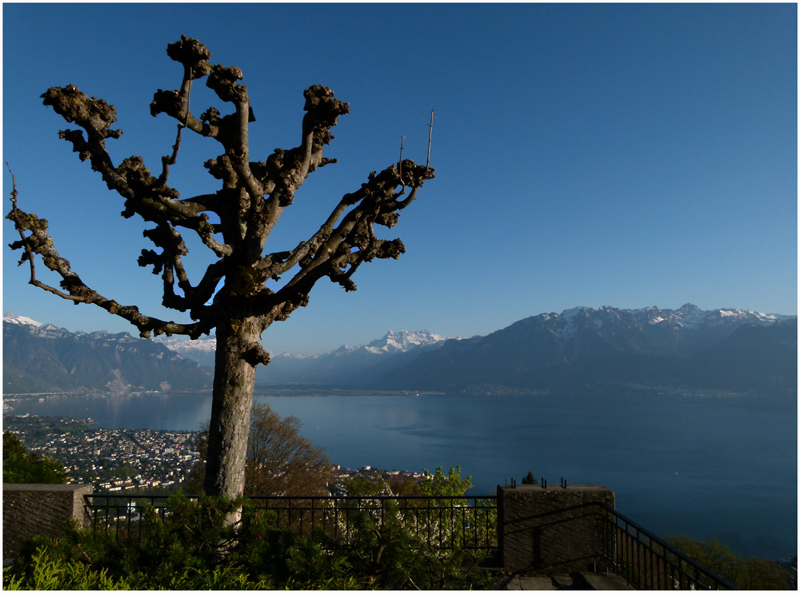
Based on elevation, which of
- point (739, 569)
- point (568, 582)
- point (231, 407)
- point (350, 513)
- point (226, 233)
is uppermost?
Result: point (226, 233)

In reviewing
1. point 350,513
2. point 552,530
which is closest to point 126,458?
point 552,530

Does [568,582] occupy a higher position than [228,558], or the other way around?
[228,558]

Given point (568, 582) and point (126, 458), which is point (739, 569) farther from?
point (126, 458)

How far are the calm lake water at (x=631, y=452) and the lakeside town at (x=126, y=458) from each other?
20.1m

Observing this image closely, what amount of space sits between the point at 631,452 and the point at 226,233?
Answer: 90700 millimetres

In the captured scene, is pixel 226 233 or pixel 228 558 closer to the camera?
pixel 228 558

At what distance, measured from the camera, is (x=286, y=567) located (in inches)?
154

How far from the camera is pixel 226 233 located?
6.97 m

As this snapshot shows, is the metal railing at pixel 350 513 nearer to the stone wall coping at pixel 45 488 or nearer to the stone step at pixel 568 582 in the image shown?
the stone wall coping at pixel 45 488

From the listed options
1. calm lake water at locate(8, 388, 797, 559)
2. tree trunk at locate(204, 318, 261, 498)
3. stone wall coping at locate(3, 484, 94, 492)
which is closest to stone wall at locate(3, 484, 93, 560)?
stone wall coping at locate(3, 484, 94, 492)

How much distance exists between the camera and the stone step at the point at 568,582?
6016 millimetres

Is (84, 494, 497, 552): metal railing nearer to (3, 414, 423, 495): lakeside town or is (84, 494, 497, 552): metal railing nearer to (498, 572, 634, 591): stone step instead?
(498, 572, 634, 591): stone step

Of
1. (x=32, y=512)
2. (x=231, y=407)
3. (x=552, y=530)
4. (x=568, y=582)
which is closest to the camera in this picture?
(x=231, y=407)

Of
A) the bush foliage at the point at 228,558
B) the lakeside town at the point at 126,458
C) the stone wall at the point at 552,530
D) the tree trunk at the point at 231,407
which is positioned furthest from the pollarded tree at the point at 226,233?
the lakeside town at the point at 126,458
